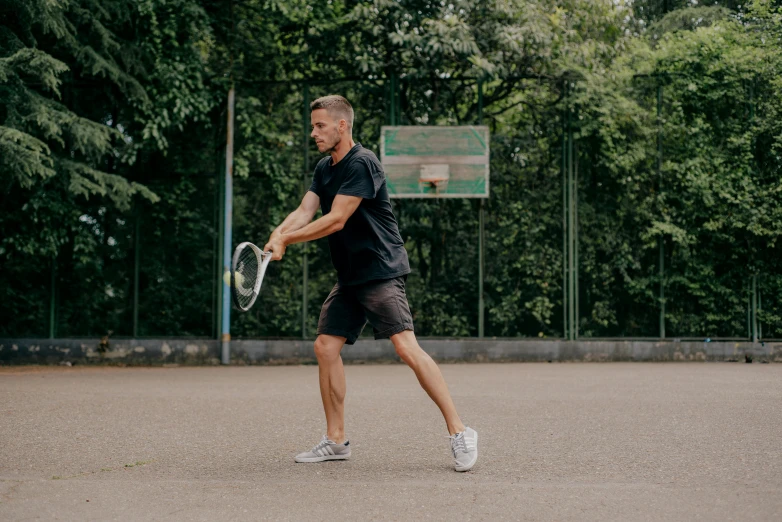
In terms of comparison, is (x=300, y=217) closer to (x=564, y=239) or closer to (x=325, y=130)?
(x=325, y=130)

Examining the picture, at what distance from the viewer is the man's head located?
480cm

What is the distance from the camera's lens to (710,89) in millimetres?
11656

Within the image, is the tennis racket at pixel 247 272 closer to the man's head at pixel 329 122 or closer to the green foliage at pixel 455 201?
the man's head at pixel 329 122

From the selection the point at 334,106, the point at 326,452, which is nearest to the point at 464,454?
the point at 326,452

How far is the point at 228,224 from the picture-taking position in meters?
11.1

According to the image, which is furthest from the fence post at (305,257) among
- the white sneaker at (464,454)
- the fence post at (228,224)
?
the white sneaker at (464,454)

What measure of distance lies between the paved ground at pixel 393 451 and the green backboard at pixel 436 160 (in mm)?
3068

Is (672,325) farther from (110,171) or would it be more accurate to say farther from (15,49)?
(15,49)

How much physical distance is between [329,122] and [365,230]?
0.63 meters

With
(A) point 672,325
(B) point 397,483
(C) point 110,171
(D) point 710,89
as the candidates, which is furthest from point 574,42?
(B) point 397,483

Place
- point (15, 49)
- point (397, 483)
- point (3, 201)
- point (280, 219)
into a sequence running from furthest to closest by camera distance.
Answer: point (280, 219) < point (3, 201) < point (15, 49) < point (397, 483)

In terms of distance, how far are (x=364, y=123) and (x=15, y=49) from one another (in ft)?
14.3

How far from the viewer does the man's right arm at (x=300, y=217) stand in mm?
4809

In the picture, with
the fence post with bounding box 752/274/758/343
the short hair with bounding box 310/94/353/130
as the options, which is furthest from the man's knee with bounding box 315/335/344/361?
the fence post with bounding box 752/274/758/343
